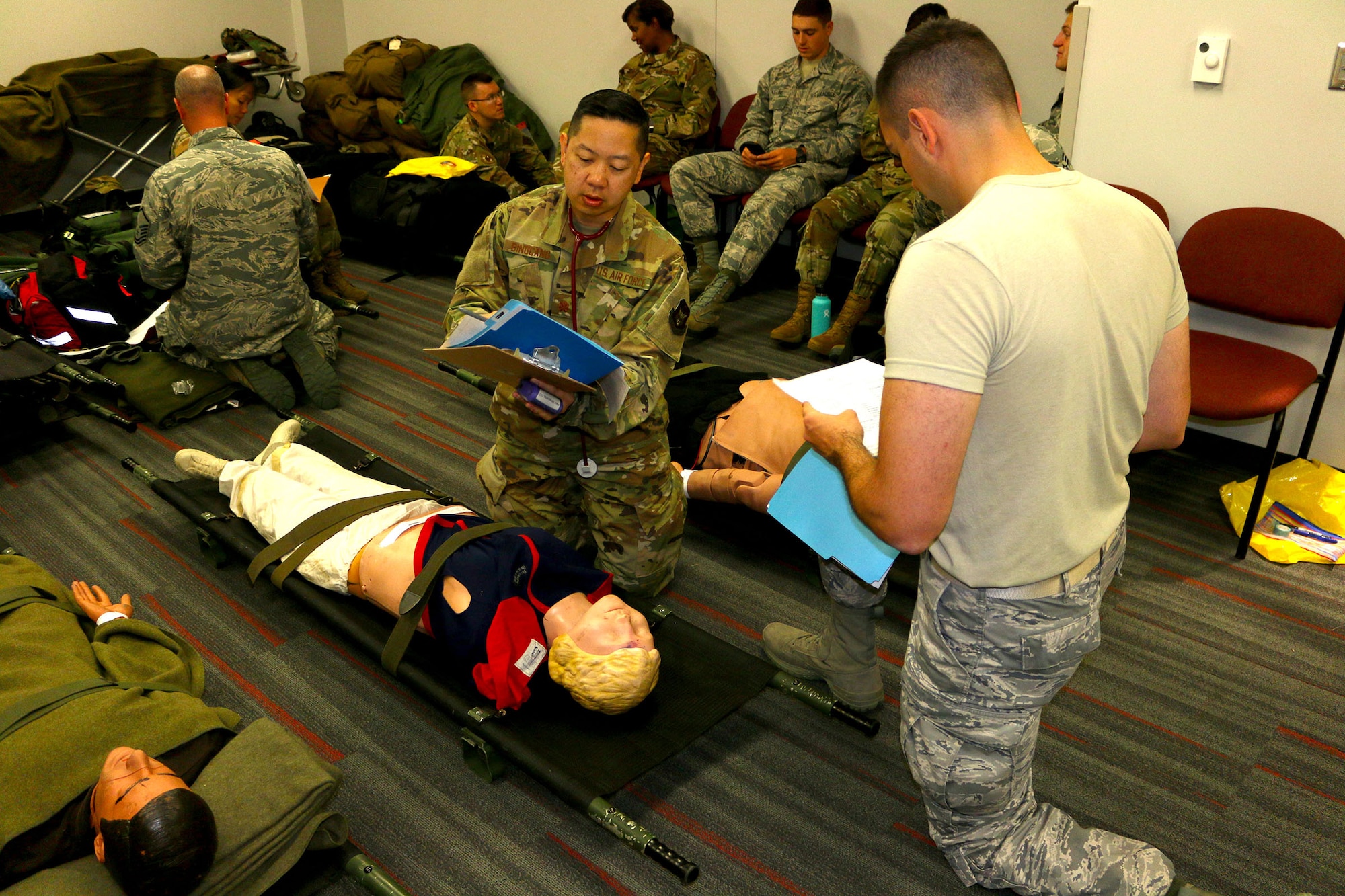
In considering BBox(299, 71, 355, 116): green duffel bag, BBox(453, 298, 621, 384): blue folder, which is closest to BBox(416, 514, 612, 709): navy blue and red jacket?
BBox(453, 298, 621, 384): blue folder

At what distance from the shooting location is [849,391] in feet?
8.96

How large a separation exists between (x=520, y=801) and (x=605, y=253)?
1.38m

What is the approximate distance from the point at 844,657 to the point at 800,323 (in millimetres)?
2510

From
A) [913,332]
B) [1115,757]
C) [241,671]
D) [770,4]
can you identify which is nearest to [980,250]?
[913,332]

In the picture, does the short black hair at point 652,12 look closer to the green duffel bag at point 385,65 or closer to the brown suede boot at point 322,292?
the green duffel bag at point 385,65

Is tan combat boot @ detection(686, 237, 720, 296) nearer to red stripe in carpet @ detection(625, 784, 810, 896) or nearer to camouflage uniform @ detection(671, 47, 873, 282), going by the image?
camouflage uniform @ detection(671, 47, 873, 282)

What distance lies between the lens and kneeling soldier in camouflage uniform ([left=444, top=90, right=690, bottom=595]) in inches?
93.4

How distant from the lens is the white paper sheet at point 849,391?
2600 mm

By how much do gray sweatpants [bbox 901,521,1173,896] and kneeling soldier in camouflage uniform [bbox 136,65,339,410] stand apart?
3107mm

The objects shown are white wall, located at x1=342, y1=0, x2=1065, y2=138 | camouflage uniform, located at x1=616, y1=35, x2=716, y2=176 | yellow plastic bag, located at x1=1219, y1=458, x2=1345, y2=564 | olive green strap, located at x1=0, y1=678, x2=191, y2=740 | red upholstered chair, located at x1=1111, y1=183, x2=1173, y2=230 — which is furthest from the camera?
camouflage uniform, located at x1=616, y1=35, x2=716, y2=176

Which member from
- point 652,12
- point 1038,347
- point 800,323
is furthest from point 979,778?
point 652,12

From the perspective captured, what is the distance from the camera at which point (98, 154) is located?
651 centimetres

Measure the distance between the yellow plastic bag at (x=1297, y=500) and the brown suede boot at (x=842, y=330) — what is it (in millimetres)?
1719

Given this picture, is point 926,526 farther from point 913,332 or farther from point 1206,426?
point 1206,426
